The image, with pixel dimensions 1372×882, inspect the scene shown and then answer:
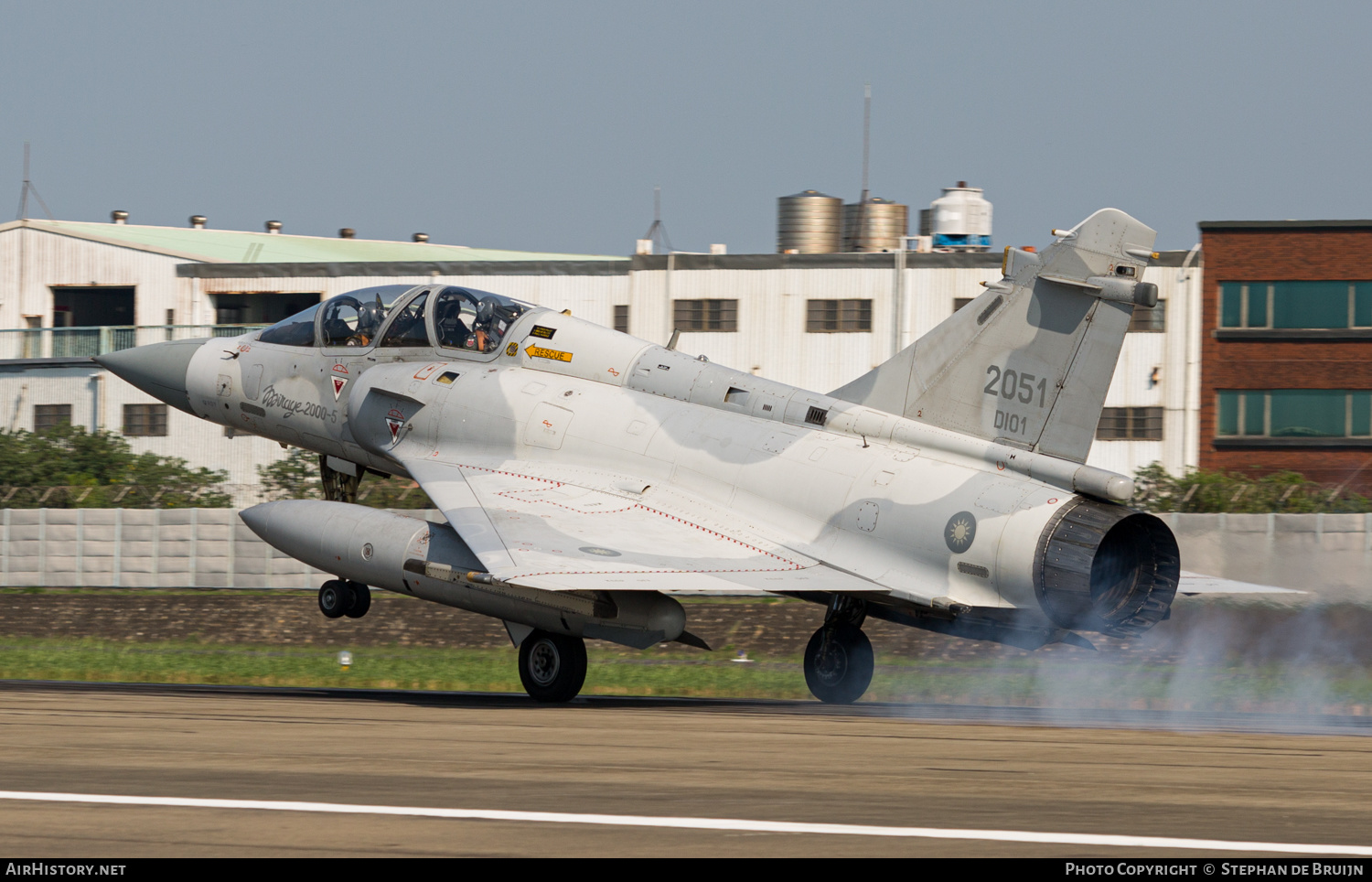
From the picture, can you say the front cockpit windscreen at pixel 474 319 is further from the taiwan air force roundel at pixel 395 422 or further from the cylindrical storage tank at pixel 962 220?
the cylindrical storage tank at pixel 962 220

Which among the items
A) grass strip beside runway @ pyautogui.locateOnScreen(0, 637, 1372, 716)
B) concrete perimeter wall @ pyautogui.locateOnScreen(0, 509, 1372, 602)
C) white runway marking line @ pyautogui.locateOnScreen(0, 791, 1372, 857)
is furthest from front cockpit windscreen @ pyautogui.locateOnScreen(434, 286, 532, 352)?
concrete perimeter wall @ pyautogui.locateOnScreen(0, 509, 1372, 602)

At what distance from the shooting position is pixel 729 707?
1616 cm

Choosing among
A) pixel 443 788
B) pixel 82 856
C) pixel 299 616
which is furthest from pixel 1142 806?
pixel 299 616

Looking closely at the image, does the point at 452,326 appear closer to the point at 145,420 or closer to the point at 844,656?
the point at 844,656

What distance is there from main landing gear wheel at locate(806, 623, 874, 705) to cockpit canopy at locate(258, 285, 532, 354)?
5.64 meters

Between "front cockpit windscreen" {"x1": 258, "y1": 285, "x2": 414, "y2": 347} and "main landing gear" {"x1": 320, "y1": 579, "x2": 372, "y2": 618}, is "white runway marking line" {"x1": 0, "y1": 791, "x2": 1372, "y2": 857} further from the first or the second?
"front cockpit windscreen" {"x1": 258, "y1": 285, "x2": 414, "y2": 347}

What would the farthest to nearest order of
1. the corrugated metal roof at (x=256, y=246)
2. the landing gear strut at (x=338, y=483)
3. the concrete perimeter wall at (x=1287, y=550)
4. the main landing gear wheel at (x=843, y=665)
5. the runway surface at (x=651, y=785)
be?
the corrugated metal roof at (x=256, y=246)
the landing gear strut at (x=338, y=483)
the concrete perimeter wall at (x=1287, y=550)
the main landing gear wheel at (x=843, y=665)
the runway surface at (x=651, y=785)

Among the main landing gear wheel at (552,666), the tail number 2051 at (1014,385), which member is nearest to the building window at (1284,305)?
the tail number 2051 at (1014,385)

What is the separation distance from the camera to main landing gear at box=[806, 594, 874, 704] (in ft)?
56.3

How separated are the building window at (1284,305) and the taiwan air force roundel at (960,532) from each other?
3192 centimetres

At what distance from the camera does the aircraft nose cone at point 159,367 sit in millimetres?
21812

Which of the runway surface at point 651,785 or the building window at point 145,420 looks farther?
the building window at point 145,420

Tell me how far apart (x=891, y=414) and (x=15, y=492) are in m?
30.1

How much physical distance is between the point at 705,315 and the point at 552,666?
1208 inches
